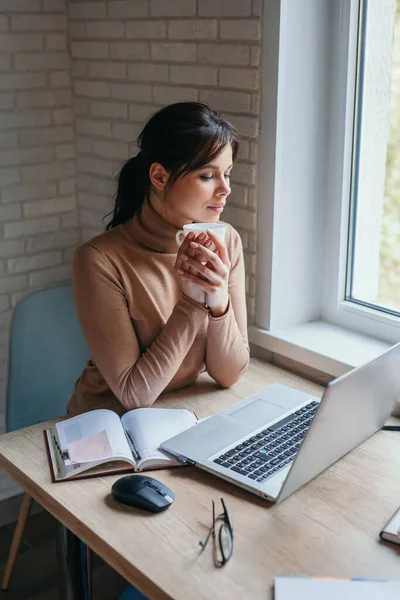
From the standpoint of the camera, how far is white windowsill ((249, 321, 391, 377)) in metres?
2.00

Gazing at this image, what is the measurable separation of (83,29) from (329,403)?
68.1 inches

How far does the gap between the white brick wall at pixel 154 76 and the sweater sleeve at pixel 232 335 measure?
0.16 m

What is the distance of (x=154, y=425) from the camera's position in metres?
1.68

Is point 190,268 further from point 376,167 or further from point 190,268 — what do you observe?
point 376,167

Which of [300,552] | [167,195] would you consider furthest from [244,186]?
[300,552]

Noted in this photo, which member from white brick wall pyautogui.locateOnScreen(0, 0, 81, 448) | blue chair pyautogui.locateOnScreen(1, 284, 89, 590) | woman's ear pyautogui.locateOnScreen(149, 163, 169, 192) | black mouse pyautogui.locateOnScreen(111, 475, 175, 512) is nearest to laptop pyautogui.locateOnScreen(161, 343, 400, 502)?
black mouse pyautogui.locateOnScreen(111, 475, 175, 512)

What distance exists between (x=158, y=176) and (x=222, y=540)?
0.87m

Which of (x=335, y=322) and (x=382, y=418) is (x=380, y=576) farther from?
(x=335, y=322)

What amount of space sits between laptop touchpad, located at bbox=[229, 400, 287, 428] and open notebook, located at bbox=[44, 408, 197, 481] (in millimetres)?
106

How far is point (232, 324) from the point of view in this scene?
1.91 metres

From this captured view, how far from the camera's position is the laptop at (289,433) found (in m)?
1.40

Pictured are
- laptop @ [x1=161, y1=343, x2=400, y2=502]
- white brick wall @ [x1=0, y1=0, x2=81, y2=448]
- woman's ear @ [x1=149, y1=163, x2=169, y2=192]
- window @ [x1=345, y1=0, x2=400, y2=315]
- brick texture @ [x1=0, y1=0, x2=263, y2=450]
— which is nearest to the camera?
laptop @ [x1=161, y1=343, x2=400, y2=502]

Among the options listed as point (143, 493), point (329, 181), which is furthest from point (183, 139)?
point (143, 493)

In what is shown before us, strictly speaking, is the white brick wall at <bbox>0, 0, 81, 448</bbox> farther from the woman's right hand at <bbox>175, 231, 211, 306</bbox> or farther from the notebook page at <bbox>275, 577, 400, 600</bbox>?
the notebook page at <bbox>275, 577, 400, 600</bbox>
